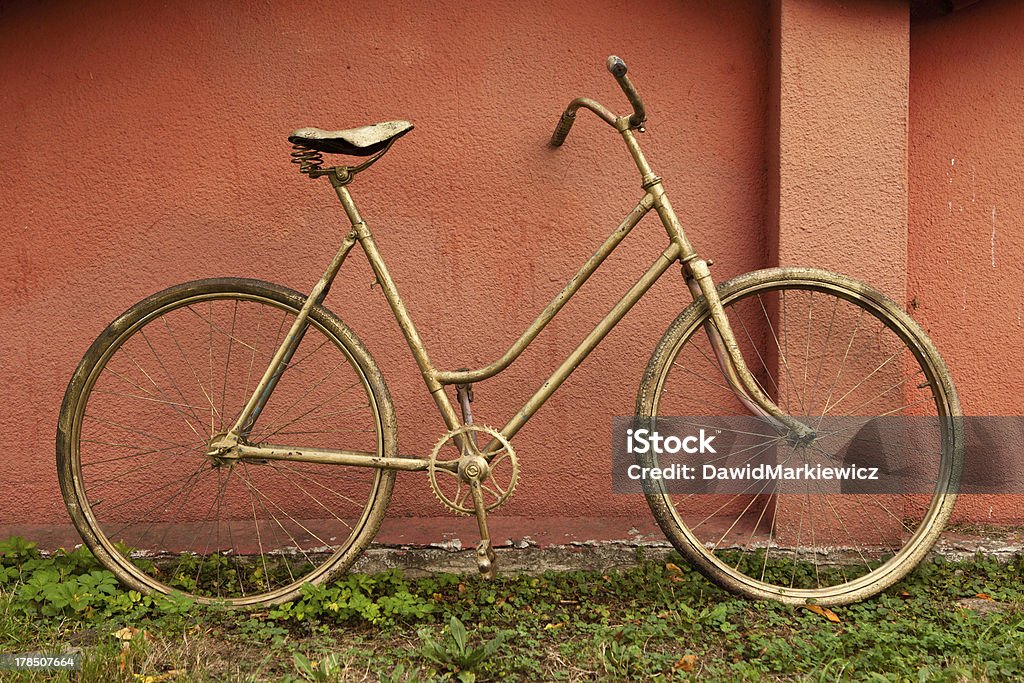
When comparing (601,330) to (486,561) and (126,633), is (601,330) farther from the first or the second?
(126,633)

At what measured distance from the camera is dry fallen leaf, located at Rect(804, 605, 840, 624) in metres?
2.68

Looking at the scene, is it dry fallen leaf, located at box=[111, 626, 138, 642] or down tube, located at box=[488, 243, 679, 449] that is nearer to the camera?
dry fallen leaf, located at box=[111, 626, 138, 642]

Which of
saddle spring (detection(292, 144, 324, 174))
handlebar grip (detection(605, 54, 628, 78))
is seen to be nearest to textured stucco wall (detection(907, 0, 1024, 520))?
A: handlebar grip (detection(605, 54, 628, 78))

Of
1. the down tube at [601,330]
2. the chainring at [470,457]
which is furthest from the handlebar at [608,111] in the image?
the chainring at [470,457]

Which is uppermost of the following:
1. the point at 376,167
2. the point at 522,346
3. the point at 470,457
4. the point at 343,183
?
the point at 376,167

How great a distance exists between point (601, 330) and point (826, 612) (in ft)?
3.77

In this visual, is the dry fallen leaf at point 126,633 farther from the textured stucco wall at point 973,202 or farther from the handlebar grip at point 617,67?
the textured stucco wall at point 973,202

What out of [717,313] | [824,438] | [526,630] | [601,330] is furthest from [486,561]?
[824,438]

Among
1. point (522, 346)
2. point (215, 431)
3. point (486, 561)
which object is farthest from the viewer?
point (215, 431)

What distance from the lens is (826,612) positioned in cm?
271

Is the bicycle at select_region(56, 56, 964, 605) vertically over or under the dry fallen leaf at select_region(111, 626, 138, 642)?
over

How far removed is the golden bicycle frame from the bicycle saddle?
0.10 metres

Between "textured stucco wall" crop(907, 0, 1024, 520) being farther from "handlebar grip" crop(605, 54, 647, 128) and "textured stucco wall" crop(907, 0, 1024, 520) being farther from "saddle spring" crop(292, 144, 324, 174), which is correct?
"saddle spring" crop(292, 144, 324, 174)

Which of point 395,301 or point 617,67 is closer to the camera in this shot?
point 617,67
